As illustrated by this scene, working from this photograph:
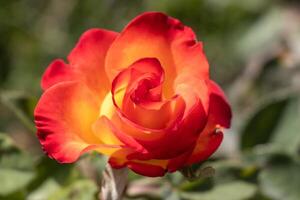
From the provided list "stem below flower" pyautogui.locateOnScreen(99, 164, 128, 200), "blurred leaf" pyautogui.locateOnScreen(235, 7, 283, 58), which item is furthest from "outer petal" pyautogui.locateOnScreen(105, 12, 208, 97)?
"blurred leaf" pyautogui.locateOnScreen(235, 7, 283, 58)

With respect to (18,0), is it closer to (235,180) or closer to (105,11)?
(105,11)

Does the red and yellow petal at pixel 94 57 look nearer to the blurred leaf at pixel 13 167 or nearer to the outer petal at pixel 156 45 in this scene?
the outer petal at pixel 156 45

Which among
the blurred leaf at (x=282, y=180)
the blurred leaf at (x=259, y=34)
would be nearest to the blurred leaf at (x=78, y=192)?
the blurred leaf at (x=282, y=180)

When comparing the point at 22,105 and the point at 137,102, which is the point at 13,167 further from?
the point at 137,102

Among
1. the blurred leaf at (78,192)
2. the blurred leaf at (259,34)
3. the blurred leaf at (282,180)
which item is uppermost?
the blurred leaf at (78,192)

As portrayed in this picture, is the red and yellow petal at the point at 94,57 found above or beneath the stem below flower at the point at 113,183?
above

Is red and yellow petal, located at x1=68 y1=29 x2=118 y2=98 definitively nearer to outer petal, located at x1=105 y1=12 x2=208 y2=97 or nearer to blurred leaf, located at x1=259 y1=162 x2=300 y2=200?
outer petal, located at x1=105 y1=12 x2=208 y2=97

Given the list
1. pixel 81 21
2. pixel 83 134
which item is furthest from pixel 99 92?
pixel 81 21
